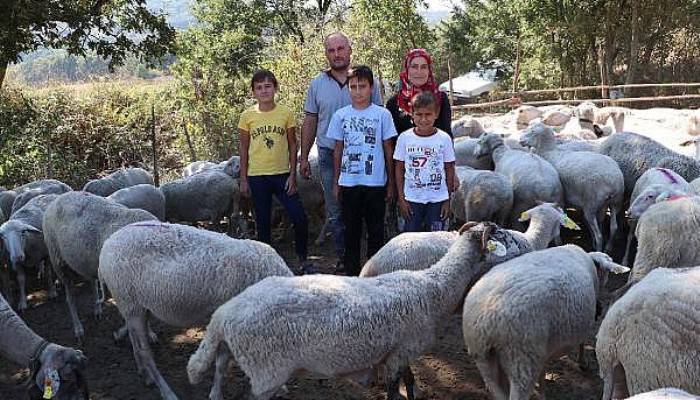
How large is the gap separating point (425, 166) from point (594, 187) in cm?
269

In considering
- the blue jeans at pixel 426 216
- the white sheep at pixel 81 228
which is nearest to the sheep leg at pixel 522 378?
the blue jeans at pixel 426 216

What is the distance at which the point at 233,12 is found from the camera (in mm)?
25906

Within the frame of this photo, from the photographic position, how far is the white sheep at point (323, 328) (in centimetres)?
309

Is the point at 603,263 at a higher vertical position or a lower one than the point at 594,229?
higher

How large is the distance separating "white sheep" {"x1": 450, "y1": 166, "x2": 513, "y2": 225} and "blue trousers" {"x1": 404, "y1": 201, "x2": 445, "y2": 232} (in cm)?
153

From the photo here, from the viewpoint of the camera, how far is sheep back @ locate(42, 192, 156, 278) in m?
5.11

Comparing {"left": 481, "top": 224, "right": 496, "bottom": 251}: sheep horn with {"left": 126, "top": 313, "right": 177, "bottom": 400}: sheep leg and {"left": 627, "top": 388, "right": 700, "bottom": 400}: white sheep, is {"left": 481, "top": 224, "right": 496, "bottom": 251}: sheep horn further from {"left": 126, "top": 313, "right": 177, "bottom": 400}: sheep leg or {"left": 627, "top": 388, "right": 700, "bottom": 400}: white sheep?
{"left": 126, "top": 313, "right": 177, "bottom": 400}: sheep leg

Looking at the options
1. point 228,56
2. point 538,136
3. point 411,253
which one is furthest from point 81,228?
point 228,56

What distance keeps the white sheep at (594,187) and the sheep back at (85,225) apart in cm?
421

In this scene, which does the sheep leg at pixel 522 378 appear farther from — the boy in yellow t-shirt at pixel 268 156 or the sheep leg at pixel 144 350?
the boy in yellow t-shirt at pixel 268 156

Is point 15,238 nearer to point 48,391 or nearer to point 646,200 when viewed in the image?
point 48,391

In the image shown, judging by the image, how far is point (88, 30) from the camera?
963cm

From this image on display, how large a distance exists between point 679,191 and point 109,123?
16106 mm

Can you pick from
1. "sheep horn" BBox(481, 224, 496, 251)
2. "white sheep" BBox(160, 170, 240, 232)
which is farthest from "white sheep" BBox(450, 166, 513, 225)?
"white sheep" BBox(160, 170, 240, 232)
